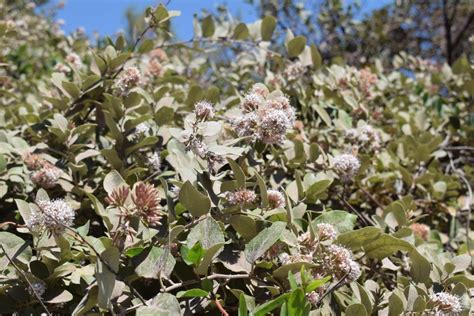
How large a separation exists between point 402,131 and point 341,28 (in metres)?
3.86

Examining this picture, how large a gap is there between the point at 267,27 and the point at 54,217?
1.46 m

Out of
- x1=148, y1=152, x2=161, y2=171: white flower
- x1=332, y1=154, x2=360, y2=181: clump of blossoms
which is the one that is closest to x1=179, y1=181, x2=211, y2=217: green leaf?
x1=148, y1=152, x2=161, y2=171: white flower

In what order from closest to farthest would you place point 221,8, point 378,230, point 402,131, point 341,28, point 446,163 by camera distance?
point 378,230 → point 402,131 → point 446,163 → point 221,8 → point 341,28

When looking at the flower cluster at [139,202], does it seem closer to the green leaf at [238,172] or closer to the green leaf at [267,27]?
the green leaf at [238,172]

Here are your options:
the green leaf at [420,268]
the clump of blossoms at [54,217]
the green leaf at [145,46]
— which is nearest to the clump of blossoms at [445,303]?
the green leaf at [420,268]

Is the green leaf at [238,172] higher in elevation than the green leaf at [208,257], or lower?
higher

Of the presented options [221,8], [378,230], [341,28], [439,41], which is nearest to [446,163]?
[378,230]

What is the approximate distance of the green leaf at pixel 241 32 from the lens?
2.32m

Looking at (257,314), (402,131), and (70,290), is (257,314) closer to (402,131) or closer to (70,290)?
(70,290)

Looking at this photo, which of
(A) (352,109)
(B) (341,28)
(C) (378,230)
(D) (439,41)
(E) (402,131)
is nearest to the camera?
(C) (378,230)

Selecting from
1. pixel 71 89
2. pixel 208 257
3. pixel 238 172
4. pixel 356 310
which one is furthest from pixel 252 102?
pixel 71 89

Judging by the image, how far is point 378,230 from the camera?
1.24 metres

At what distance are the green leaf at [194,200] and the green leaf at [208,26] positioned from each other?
4.26 ft

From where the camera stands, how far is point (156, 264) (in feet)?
3.70
